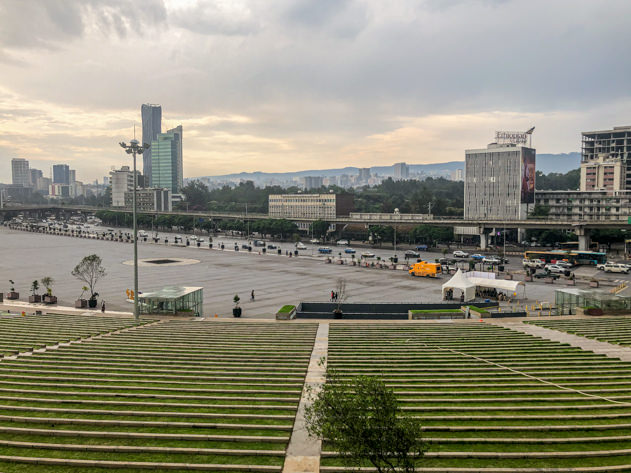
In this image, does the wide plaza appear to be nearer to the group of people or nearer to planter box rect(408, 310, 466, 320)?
the group of people

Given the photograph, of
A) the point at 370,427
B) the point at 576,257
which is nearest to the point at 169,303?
the point at 370,427

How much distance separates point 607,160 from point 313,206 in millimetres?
98907

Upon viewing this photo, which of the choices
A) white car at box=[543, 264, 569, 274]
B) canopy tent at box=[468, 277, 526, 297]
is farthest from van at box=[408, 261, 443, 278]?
white car at box=[543, 264, 569, 274]

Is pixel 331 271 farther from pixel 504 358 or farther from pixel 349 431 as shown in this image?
pixel 349 431

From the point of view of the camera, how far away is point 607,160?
163125 millimetres

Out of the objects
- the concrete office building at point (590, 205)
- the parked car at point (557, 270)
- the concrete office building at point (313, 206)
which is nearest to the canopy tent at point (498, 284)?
the parked car at point (557, 270)

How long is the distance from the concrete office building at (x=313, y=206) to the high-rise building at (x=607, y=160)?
7989 centimetres

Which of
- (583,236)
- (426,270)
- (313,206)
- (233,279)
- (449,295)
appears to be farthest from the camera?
(313,206)

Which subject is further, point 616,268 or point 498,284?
point 616,268

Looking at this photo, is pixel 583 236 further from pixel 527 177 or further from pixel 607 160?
pixel 607 160

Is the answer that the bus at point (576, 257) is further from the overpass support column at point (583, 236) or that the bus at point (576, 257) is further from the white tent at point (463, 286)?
the white tent at point (463, 286)

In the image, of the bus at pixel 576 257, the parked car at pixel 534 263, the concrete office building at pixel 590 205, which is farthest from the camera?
the concrete office building at pixel 590 205

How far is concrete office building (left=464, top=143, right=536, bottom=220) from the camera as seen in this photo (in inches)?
5679

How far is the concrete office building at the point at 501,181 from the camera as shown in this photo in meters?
144
